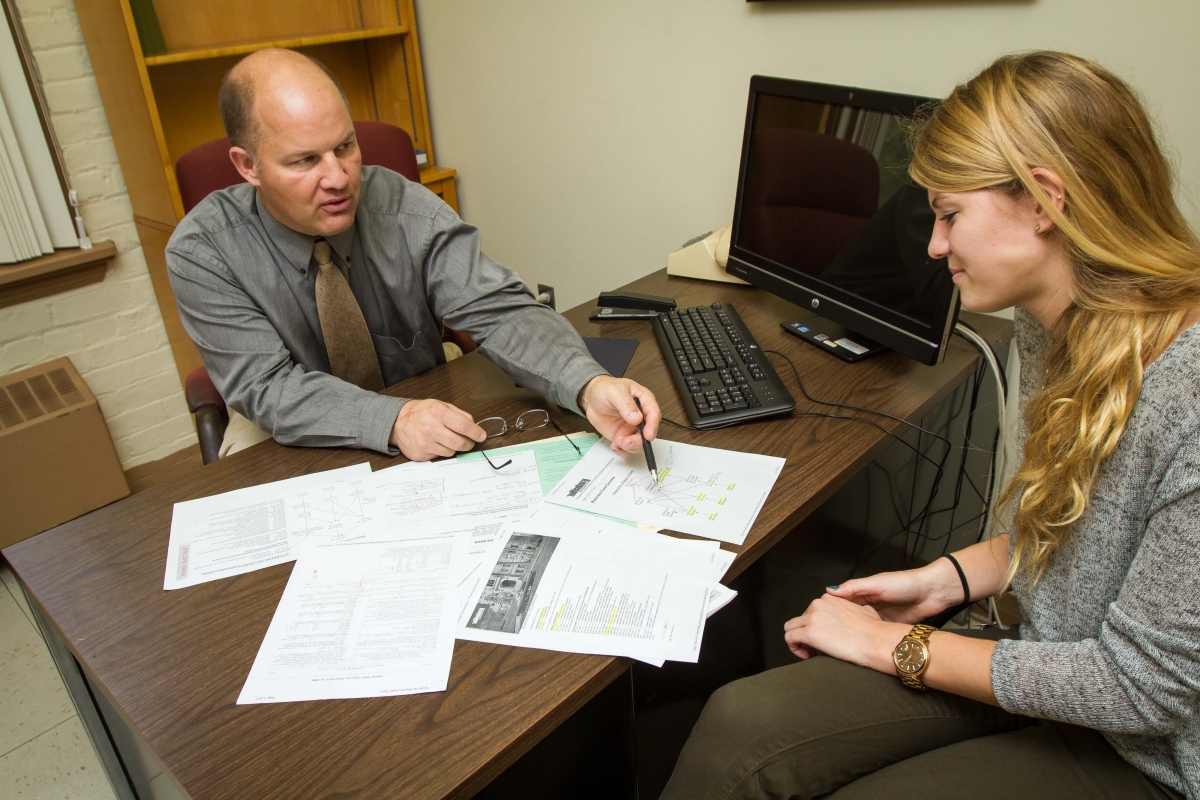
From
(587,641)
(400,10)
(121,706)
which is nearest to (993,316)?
(587,641)

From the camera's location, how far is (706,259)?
1.80 m

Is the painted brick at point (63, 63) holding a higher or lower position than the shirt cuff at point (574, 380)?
higher

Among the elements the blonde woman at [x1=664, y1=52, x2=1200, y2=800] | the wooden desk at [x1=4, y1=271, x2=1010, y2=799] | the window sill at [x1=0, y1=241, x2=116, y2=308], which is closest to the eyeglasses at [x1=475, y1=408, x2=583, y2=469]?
the wooden desk at [x1=4, y1=271, x2=1010, y2=799]

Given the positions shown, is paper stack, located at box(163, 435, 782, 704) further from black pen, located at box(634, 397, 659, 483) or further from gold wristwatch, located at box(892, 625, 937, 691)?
gold wristwatch, located at box(892, 625, 937, 691)

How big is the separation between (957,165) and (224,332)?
3.79ft

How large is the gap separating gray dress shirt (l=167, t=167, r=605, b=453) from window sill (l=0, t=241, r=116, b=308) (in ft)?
3.56

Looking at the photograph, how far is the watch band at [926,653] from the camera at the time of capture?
933mm

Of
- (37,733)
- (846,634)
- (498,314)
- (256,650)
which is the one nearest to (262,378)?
(498,314)

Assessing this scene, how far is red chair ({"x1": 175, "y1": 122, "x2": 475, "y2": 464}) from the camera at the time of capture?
4.77 feet

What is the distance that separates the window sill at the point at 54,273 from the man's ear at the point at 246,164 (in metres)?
1.22

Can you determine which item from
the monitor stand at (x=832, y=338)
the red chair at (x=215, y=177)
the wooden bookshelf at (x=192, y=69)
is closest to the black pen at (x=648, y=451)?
the monitor stand at (x=832, y=338)

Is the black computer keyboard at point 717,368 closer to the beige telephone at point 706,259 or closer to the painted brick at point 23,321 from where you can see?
the beige telephone at point 706,259

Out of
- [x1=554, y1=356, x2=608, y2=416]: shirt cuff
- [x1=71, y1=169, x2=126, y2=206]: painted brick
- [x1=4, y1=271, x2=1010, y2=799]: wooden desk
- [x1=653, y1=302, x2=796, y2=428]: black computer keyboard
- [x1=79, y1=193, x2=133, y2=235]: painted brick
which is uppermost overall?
[x1=71, y1=169, x2=126, y2=206]: painted brick

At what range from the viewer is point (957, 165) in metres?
0.86
